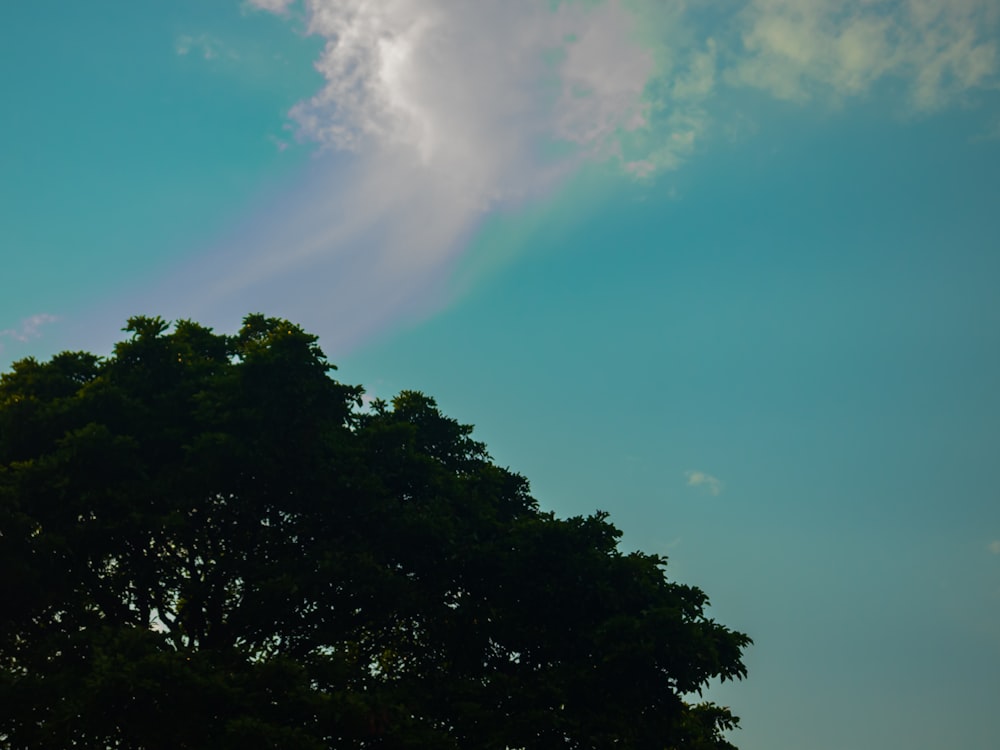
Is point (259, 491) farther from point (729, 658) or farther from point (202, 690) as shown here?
point (729, 658)

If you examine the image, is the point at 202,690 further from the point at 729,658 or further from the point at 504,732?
the point at 729,658

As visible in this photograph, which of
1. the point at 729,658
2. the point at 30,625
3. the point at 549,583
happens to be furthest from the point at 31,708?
the point at 729,658

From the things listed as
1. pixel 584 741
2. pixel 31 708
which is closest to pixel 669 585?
pixel 584 741

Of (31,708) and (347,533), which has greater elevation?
(347,533)

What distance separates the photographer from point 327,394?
2302cm

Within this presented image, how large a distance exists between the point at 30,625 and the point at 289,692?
8.30m

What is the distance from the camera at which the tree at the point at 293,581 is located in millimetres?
18578

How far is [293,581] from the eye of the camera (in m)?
20.8

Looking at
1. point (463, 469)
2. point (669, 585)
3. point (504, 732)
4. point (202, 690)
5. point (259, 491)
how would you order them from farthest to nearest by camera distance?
point (463, 469)
point (669, 585)
point (259, 491)
point (504, 732)
point (202, 690)

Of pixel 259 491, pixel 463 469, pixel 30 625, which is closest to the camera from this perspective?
→ pixel 30 625

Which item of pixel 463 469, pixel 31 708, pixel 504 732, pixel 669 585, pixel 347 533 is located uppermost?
pixel 463 469

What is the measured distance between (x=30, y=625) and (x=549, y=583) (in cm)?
1372

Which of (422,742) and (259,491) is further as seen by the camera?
(259,491)

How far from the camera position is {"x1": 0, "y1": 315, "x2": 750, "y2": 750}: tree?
1858cm
